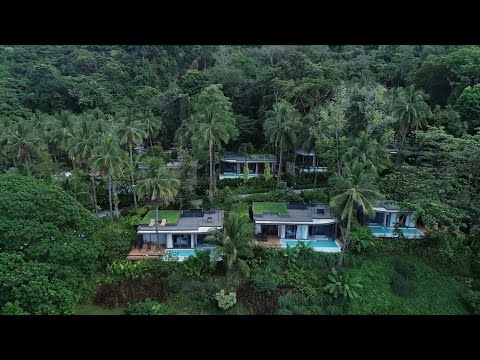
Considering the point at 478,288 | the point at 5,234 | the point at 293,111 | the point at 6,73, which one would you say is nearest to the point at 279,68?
the point at 293,111

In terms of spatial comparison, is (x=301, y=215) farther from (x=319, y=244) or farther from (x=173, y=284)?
(x=173, y=284)

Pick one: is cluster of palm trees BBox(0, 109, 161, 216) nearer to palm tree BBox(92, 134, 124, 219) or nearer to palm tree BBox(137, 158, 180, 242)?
palm tree BBox(92, 134, 124, 219)

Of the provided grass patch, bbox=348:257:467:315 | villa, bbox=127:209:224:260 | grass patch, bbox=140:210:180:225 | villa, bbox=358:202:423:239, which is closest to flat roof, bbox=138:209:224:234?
villa, bbox=127:209:224:260

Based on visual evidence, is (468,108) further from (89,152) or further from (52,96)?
(52,96)

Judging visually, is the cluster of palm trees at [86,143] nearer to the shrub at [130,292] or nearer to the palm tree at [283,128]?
the shrub at [130,292]

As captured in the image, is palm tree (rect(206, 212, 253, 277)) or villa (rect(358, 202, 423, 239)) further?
villa (rect(358, 202, 423, 239))

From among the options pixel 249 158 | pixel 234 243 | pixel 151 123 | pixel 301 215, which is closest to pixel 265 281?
pixel 234 243
